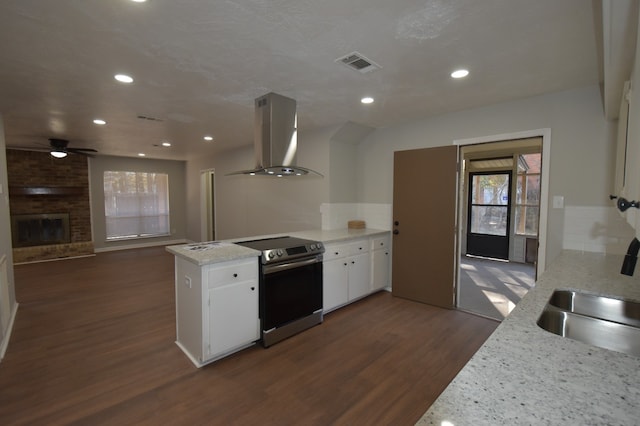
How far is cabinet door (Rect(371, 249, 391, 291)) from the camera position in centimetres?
407

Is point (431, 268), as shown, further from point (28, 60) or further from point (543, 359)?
point (28, 60)

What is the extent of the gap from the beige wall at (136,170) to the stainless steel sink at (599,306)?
348 inches

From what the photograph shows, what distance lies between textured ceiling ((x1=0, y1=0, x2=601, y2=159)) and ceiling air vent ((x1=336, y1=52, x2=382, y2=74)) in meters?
0.06

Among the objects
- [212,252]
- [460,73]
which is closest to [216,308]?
[212,252]

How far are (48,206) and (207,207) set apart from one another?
3310mm

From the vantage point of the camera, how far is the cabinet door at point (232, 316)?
241 centimetres

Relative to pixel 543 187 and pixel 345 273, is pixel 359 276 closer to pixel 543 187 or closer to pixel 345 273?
pixel 345 273

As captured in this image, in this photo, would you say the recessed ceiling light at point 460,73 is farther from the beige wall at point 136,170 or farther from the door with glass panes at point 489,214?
the beige wall at point 136,170

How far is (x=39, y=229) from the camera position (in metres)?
6.48

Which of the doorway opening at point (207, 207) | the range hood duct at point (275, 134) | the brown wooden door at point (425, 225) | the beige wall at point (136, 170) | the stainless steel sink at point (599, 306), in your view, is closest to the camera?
the stainless steel sink at point (599, 306)

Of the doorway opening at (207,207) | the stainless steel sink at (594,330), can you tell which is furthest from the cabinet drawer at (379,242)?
the doorway opening at (207,207)

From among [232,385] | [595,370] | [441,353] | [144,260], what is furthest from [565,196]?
[144,260]

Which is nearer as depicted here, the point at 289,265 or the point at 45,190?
the point at 289,265

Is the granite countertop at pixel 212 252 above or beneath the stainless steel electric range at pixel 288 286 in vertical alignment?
above
